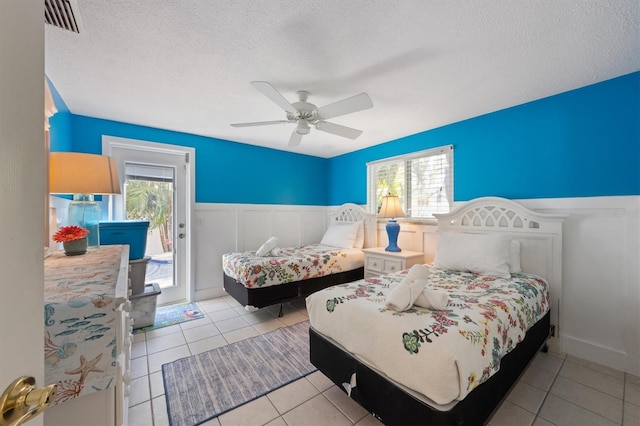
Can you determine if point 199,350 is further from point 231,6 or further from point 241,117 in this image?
point 231,6

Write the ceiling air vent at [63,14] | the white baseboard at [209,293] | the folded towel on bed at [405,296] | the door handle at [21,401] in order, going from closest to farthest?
the door handle at [21,401], the ceiling air vent at [63,14], the folded towel on bed at [405,296], the white baseboard at [209,293]

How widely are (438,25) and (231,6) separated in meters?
1.19

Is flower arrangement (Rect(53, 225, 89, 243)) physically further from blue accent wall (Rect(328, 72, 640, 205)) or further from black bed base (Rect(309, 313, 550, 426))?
blue accent wall (Rect(328, 72, 640, 205))

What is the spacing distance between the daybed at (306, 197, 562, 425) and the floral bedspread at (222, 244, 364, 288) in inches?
44.5

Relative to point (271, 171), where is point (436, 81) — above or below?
above

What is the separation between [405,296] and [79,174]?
2.39 metres

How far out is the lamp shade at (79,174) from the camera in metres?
1.80

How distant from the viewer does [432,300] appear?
1545 mm

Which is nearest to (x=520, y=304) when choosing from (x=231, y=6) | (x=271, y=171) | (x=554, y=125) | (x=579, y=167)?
(x=579, y=167)

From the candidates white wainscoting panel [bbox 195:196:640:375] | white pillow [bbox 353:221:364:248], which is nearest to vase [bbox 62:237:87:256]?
white pillow [bbox 353:221:364:248]

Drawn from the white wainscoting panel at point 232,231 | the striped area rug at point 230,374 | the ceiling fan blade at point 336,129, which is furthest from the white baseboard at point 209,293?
the ceiling fan blade at point 336,129

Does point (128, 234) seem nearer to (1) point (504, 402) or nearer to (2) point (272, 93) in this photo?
(2) point (272, 93)

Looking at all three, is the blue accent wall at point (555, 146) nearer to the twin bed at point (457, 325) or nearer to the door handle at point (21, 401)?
the twin bed at point (457, 325)

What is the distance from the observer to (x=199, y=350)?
239cm
